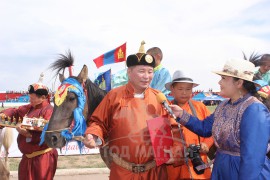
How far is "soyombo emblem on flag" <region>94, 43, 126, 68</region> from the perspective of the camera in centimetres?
510

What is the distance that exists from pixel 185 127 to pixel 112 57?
2.20 m

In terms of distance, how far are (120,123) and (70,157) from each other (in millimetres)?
5335

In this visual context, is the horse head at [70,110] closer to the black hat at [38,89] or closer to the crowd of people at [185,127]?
the crowd of people at [185,127]

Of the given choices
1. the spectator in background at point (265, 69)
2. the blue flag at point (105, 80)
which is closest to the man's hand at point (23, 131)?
the blue flag at point (105, 80)

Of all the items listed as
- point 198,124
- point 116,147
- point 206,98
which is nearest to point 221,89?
point 198,124

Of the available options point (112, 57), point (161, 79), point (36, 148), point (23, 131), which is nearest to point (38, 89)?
point (23, 131)

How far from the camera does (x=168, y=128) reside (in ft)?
10.3

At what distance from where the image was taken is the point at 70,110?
3539mm

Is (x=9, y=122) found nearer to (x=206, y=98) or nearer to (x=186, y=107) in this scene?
(x=186, y=107)

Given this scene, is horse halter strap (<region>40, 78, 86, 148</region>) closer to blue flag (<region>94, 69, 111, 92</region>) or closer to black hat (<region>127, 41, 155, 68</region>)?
black hat (<region>127, 41, 155, 68</region>)

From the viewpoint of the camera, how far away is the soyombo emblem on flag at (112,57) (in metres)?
5.10

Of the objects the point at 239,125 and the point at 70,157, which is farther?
the point at 70,157

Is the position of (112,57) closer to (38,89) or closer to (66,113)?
(38,89)

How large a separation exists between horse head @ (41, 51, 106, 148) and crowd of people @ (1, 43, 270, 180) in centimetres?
41
